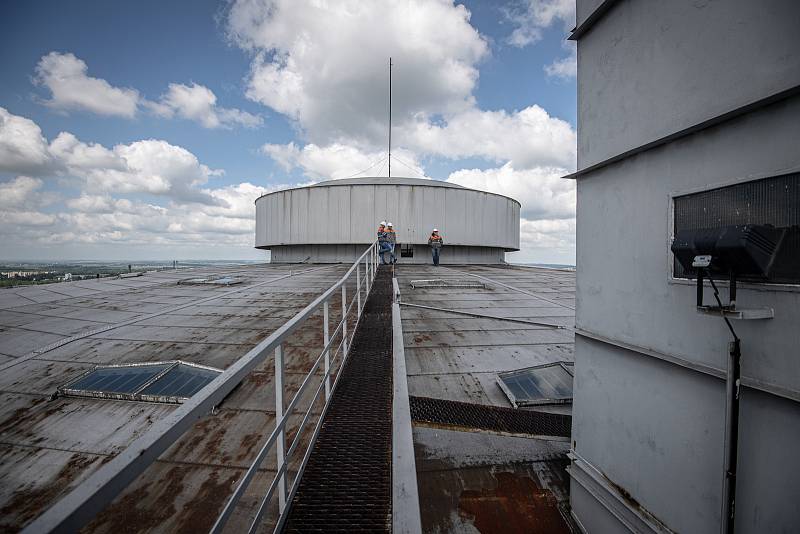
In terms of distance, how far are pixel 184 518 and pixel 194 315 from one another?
21.0ft

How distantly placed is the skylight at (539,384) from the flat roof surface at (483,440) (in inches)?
4.5

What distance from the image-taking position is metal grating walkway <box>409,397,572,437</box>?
4117 mm

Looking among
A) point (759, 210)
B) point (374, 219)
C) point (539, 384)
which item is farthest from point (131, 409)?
point (374, 219)

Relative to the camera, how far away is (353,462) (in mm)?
3012

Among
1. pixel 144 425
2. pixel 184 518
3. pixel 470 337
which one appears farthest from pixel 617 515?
pixel 144 425

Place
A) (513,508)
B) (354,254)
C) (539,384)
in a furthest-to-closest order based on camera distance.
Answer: (354,254) < (539,384) < (513,508)

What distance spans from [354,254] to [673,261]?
20630mm

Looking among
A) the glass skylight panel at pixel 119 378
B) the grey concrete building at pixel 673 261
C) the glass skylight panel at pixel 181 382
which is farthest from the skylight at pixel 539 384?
the glass skylight panel at pixel 119 378

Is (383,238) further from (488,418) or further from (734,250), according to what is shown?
(734,250)

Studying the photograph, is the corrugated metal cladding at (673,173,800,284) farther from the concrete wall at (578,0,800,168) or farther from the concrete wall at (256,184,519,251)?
the concrete wall at (256,184,519,251)

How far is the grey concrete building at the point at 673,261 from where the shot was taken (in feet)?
6.48

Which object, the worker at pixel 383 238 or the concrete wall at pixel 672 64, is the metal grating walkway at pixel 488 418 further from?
the worker at pixel 383 238

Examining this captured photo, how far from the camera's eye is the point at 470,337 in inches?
272

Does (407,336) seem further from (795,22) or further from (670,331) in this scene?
(795,22)
